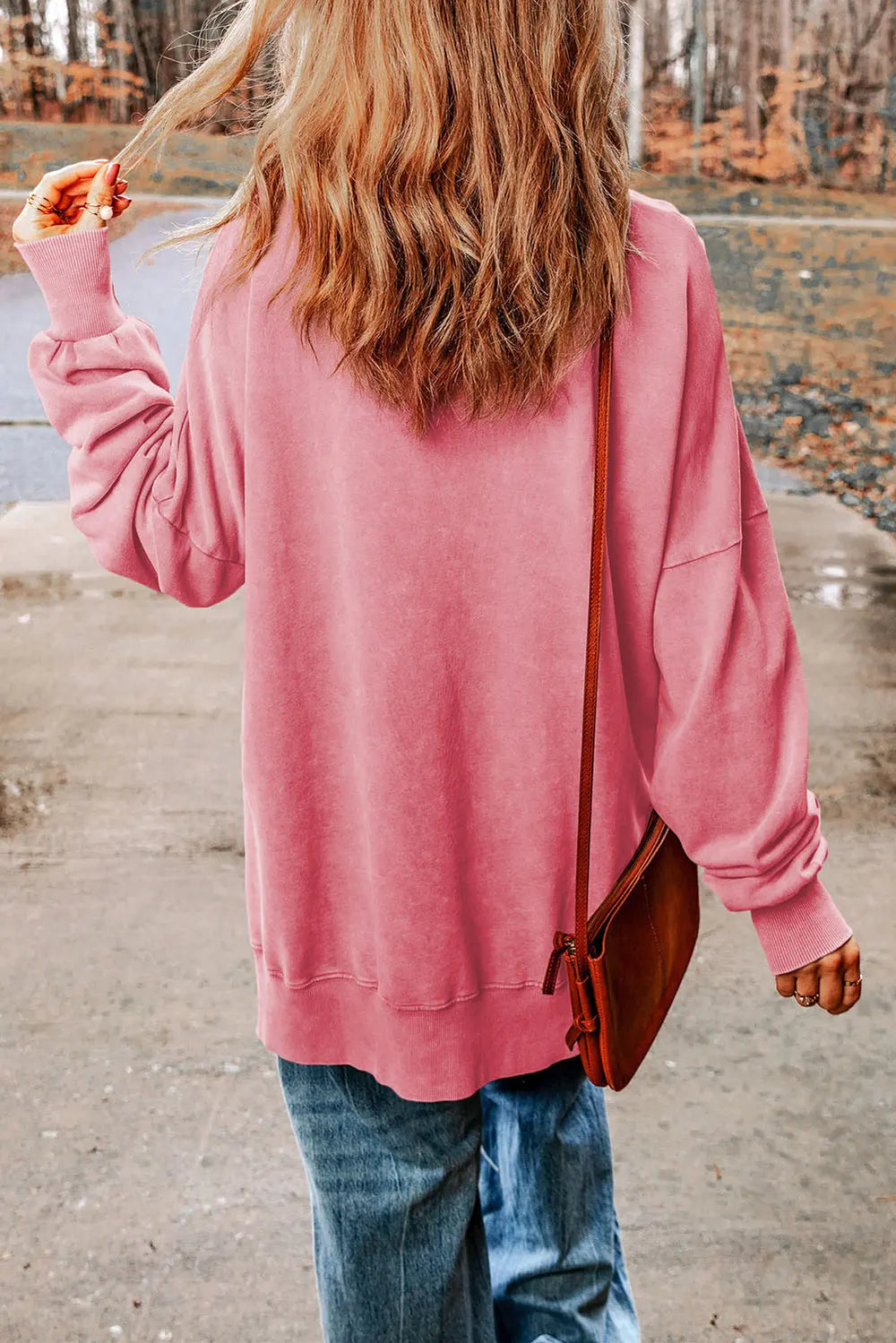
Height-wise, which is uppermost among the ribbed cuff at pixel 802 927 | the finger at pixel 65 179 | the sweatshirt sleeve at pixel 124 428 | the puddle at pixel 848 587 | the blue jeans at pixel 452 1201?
the finger at pixel 65 179

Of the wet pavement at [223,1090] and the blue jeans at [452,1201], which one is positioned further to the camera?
the wet pavement at [223,1090]

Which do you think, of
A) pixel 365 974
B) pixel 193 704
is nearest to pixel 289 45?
pixel 365 974

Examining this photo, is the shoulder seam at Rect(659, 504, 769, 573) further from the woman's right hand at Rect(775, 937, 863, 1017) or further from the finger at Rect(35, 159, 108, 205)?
the finger at Rect(35, 159, 108, 205)

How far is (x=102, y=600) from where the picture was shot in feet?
16.1

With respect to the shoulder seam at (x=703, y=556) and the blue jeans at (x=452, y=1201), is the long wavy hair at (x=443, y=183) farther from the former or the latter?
the blue jeans at (x=452, y=1201)

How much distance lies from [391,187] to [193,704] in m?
3.15

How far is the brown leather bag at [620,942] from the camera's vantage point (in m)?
1.17

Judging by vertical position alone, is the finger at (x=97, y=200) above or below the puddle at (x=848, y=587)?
above

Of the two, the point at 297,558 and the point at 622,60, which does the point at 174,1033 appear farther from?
the point at 622,60

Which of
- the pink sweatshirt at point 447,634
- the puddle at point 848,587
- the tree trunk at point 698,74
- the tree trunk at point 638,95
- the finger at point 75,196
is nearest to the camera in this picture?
the pink sweatshirt at point 447,634

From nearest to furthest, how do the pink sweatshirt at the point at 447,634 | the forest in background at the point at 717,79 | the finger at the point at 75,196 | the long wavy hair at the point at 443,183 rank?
the long wavy hair at the point at 443,183 → the pink sweatshirt at the point at 447,634 → the finger at the point at 75,196 → the forest in background at the point at 717,79

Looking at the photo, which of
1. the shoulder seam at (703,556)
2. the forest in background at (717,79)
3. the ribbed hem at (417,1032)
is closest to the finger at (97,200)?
the shoulder seam at (703,556)

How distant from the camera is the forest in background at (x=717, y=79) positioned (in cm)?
827

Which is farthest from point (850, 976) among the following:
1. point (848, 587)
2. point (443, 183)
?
point (848, 587)
